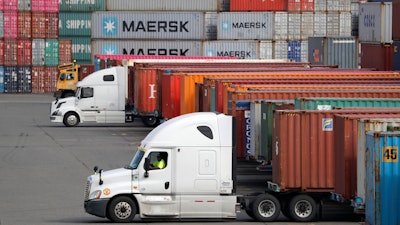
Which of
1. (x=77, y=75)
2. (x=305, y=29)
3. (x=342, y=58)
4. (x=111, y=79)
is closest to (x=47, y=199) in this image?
(x=111, y=79)

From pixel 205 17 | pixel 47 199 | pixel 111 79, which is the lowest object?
pixel 47 199

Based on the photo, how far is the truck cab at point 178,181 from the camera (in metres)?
28.9

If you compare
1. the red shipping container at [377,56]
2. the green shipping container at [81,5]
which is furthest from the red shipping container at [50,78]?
the red shipping container at [377,56]

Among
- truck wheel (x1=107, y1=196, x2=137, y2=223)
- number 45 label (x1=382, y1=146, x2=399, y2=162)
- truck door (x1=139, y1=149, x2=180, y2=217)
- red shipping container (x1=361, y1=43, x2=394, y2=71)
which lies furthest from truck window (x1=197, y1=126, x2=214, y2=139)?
red shipping container (x1=361, y1=43, x2=394, y2=71)

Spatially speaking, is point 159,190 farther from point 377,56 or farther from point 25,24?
point 25,24

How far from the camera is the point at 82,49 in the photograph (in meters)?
103

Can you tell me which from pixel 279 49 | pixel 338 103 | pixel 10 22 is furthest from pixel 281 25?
pixel 338 103

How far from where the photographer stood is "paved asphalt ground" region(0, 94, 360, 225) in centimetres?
3056

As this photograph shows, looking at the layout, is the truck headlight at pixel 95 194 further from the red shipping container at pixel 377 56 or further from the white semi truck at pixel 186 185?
the red shipping container at pixel 377 56

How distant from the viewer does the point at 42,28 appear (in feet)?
334

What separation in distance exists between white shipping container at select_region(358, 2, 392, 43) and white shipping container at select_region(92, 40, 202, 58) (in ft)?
116

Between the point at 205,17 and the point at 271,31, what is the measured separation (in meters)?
5.70

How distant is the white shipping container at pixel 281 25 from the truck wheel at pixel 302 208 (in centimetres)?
7176

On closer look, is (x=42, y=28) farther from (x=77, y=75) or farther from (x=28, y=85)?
(x=77, y=75)
